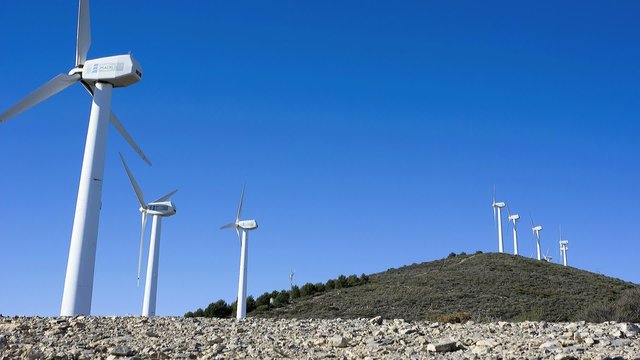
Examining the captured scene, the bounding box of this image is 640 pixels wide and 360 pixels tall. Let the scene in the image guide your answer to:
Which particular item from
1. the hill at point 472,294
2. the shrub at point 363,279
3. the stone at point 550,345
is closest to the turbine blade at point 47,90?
the stone at point 550,345

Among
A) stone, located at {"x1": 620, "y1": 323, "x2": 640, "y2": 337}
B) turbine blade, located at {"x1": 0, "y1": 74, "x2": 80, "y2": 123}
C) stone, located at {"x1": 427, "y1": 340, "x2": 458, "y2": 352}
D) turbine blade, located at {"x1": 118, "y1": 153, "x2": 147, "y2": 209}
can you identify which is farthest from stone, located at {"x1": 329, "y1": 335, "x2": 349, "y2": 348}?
turbine blade, located at {"x1": 118, "y1": 153, "x2": 147, "y2": 209}

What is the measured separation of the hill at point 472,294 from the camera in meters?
55.2

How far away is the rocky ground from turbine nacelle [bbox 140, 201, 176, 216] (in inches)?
1242

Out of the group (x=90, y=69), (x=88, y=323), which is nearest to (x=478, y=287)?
(x=90, y=69)

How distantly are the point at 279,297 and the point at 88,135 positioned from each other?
147ft

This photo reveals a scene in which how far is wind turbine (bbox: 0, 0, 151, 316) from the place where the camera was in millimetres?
23203

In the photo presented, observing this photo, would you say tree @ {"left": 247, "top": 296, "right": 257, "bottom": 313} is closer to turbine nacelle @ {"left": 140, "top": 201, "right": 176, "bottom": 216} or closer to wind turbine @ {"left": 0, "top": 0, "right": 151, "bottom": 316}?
turbine nacelle @ {"left": 140, "top": 201, "right": 176, "bottom": 216}

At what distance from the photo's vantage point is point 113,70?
27594 mm

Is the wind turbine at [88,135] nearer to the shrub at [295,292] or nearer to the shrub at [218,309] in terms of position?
the shrub at [218,309]

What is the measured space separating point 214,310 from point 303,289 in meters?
13.2

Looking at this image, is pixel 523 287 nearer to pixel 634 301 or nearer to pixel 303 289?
pixel 303 289

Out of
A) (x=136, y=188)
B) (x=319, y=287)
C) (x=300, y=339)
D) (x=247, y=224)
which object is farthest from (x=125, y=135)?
(x=319, y=287)

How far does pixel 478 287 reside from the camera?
229ft

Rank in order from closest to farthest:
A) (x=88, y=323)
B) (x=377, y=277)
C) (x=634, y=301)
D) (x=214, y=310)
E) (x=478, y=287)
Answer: (x=88, y=323) → (x=634, y=301) → (x=214, y=310) → (x=478, y=287) → (x=377, y=277)
